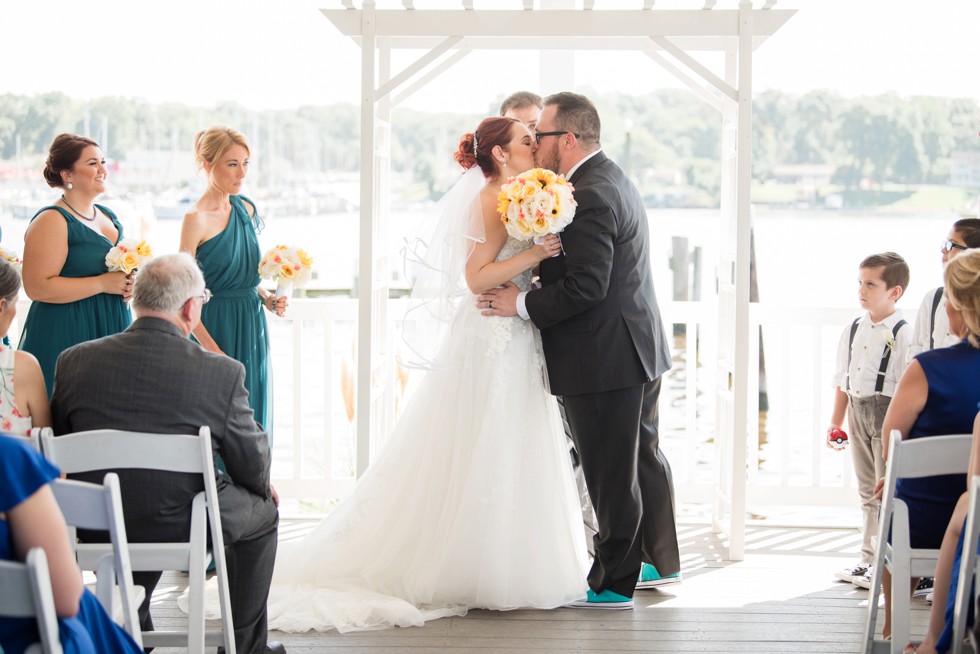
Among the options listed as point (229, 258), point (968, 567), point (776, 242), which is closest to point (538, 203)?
point (229, 258)

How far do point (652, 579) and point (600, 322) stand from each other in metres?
1.14

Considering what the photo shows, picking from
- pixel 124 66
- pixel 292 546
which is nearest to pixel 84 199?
pixel 292 546

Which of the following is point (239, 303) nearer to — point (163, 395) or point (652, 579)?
point (163, 395)

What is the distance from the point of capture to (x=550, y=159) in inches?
153

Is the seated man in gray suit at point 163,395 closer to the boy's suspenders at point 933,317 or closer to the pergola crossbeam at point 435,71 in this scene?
the pergola crossbeam at point 435,71

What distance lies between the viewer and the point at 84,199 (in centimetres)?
412

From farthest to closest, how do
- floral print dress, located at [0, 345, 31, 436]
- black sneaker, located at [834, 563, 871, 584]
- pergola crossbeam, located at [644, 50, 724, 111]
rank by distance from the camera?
1. pergola crossbeam, located at [644, 50, 724, 111]
2. black sneaker, located at [834, 563, 871, 584]
3. floral print dress, located at [0, 345, 31, 436]

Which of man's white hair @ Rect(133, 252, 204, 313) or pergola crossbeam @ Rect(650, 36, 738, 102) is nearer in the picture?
man's white hair @ Rect(133, 252, 204, 313)

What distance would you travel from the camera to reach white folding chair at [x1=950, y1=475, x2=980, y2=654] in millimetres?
2377

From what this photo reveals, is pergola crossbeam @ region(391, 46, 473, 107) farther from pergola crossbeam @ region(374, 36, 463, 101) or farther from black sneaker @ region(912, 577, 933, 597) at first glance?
black sneaker @ region(912, 577, 933, 597)

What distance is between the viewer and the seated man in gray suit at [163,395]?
2.80 metres

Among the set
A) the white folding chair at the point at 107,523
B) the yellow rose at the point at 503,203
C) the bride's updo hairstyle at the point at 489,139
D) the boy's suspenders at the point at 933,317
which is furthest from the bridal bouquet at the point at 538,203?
the white folding chair at the point at 107,523

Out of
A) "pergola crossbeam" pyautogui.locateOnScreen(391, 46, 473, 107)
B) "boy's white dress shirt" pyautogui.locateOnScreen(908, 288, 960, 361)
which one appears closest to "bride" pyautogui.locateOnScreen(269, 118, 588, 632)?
"pergola crossbeam" pyautogui.locateOnScreen(391, 46, 473, 107)

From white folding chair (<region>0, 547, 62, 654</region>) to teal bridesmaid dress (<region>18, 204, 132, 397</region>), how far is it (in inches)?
91.3
